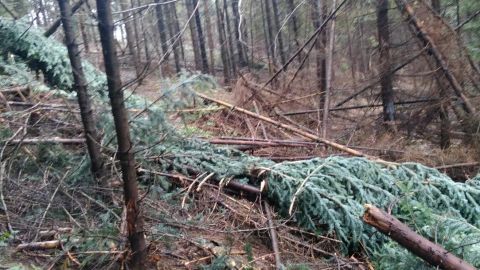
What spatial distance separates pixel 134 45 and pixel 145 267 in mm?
1704

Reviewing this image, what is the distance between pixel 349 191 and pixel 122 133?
3001 millimetres

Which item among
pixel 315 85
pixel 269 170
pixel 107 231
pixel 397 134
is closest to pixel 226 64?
pixel 315 85

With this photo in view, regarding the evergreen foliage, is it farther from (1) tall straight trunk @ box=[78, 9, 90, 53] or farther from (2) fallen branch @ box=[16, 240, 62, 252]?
(2) fallen branch @ box=[16, 240, 62, 252]

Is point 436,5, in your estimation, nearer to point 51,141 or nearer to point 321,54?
point 321,54

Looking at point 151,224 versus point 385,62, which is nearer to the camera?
point 151,224

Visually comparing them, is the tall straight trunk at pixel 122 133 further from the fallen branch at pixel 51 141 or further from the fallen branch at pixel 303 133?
the fallen branch at pixel 303 133

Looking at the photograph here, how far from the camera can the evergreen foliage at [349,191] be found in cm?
430

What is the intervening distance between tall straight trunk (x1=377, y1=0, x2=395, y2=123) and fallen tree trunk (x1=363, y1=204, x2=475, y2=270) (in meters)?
6.31

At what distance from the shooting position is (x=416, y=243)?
3.60 meters

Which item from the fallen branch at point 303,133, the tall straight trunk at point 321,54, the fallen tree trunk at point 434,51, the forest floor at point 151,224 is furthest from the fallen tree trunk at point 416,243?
the tall straight trunk at point 321,54

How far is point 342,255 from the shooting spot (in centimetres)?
459

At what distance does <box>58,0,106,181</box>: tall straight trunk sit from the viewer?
3654 millimetres

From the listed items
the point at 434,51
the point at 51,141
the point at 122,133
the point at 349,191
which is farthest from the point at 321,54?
the point at 122,133

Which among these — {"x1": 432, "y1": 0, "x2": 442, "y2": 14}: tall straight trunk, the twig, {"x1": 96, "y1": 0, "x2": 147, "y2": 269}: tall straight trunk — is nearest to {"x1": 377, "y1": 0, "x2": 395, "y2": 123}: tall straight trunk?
{"x1": 432, "y1": 0, "x2": 442, "y2": 14}: tall straight trunk
